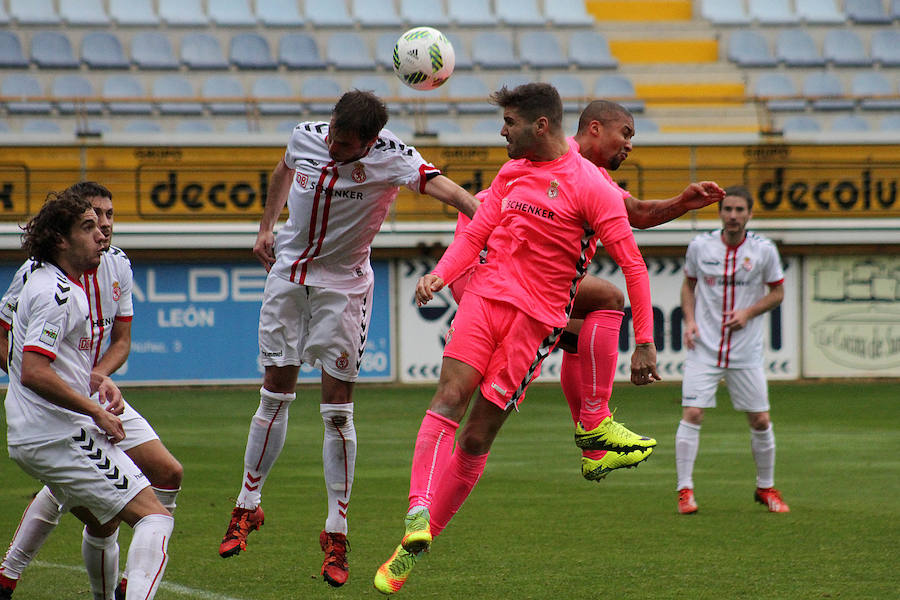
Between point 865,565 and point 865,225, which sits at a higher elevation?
point 865,225

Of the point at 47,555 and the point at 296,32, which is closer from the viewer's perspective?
the point at 47,555

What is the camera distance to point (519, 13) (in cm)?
2239

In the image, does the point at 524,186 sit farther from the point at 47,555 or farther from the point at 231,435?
the point at 231,435

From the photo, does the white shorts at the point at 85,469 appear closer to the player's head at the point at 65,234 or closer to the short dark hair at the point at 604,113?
the player's head at the point at 65,234

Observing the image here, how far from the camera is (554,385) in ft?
56.3

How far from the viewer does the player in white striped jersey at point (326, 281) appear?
19.5 ft

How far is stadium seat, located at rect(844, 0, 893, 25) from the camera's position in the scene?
75.5 feet

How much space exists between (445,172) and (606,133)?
35.6 feet

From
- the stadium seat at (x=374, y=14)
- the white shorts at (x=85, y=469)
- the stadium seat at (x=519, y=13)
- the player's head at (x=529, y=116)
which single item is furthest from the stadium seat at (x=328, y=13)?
the white shorts at (x=85, y=469)

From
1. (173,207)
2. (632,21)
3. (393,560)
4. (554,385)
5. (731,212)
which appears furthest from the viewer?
(632,21)

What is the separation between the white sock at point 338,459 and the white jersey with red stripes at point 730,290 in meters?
3.64

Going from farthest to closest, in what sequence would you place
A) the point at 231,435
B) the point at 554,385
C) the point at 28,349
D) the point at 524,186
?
the point at 554,385
the point at 231,435
the point at 524,186
the point at 28,349

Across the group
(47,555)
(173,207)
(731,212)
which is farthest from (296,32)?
(47,555)

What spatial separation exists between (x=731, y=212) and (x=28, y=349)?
577 cm
